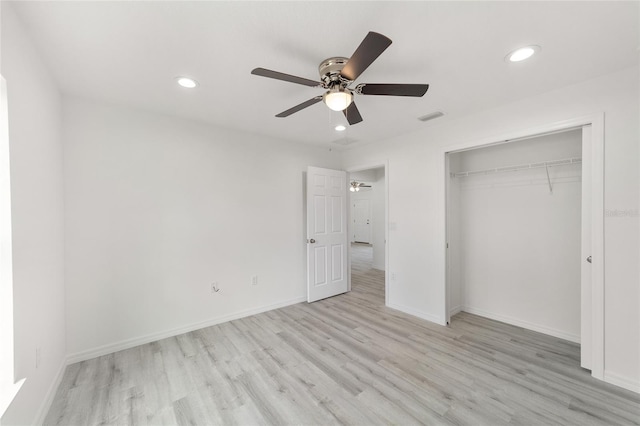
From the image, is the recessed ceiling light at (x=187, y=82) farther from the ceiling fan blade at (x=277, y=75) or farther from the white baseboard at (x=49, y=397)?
the white baseboard at (x=49, y=397)

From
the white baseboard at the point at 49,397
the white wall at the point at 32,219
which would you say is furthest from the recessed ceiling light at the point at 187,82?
the white baseboard at the point at 49,397

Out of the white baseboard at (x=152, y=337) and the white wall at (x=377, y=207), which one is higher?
the white wall at (x=377, y=207)

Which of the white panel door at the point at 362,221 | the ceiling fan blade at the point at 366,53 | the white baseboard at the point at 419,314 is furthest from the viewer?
the white panel door at the point at 362,221

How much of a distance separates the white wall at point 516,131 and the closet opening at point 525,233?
0.42ft

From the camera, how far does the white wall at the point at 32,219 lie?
1485 mm

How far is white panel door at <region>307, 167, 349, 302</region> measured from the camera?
4082mm

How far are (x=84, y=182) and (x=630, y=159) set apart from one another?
4842mm

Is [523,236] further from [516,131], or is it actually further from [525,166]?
[516,131]

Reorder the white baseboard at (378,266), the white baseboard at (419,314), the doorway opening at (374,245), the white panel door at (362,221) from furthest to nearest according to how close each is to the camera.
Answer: the white panel door at (362,221)
the white baseboard at (378,266)
the doorway opening at (374,245)
the white baseboard at (419,314)

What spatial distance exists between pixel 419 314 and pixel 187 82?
376 centimetres

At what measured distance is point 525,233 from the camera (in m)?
3.17

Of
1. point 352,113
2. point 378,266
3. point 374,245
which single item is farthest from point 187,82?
point 378,266

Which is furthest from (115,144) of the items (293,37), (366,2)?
(366,2)

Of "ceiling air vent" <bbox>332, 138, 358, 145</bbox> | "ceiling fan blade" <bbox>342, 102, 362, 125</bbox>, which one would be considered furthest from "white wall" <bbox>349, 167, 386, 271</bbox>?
"ceiling fan blade" <bbox>342, 102, 362, 125</bbox>
